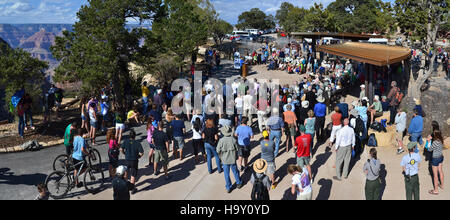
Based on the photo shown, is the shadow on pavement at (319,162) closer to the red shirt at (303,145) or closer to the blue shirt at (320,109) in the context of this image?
the red shirt at (303,145)

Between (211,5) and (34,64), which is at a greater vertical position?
(211,5)

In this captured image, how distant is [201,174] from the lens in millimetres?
8758

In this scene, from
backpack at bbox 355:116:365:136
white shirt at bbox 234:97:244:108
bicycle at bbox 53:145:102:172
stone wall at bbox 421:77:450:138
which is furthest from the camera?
white shirt at bbox 234:97:244:108

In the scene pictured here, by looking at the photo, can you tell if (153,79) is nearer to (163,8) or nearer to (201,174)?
(163,8)

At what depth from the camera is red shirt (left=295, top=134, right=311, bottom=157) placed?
758cm

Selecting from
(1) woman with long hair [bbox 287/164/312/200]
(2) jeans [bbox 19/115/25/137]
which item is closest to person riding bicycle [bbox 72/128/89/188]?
(1) woman with long hair [bbox 287/164/312/200]

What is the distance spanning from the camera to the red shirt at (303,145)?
298 inches

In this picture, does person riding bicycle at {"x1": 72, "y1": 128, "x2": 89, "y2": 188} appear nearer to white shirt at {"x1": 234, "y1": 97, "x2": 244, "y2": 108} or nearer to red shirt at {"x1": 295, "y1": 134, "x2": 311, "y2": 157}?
red shirt at {"x1": 295, "y1": 134, "x2": 311, "y2": 157}

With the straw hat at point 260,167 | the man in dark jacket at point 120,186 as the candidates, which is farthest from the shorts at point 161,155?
the straw hat at point 260,167

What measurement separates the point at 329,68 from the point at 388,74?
5248 mm

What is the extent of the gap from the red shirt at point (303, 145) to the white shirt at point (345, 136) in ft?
2.68

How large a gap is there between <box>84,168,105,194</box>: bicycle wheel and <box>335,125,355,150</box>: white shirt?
5.82m

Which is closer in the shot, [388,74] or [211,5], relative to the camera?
[388,74]
